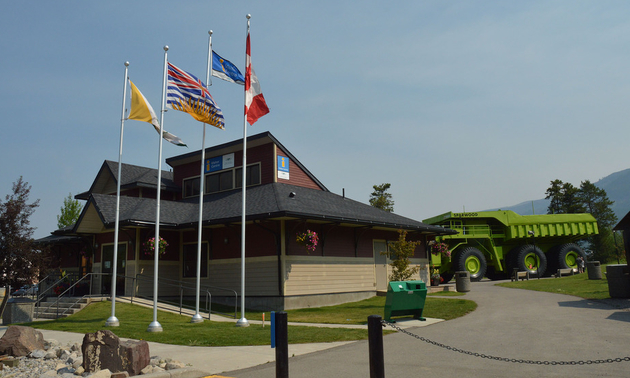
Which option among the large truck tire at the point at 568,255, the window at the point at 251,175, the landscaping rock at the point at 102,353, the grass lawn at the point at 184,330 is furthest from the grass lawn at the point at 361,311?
the large truck tire at the point at 568,255

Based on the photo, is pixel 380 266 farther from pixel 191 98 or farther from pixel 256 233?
pixel 191 98

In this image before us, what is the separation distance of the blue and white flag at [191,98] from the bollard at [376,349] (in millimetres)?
10627

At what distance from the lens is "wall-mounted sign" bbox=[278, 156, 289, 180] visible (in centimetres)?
2277

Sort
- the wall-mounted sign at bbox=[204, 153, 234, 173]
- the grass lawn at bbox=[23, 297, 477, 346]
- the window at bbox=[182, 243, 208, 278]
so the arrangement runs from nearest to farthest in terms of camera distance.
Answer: the grass lawn at bbox=[23, 297, 477, 346] < the window at bbox=[182, 243, 208, 278] < the wall-mounted sign at bbox=[204, 153, 234, 173]

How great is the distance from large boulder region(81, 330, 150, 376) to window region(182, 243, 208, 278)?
522 inches

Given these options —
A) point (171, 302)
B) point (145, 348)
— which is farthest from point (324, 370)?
point (171, 302)

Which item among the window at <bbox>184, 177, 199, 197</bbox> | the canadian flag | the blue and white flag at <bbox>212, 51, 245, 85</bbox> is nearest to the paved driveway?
the canadian flag

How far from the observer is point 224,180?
2423cm

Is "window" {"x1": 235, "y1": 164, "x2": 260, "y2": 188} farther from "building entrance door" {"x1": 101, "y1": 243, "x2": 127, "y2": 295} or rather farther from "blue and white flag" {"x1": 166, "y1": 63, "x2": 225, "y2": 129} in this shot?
"blue and white flag" {"x1": 166, "y1": 63, "x2": 225, "y2": 129}

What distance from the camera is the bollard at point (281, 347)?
230 inches

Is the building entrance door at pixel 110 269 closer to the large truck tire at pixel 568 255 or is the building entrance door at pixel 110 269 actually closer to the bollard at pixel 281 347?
the bollard at pixel 281 347

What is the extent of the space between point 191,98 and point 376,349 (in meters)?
11.2

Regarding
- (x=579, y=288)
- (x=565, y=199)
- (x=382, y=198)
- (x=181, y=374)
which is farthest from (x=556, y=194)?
(x=181, y=374)

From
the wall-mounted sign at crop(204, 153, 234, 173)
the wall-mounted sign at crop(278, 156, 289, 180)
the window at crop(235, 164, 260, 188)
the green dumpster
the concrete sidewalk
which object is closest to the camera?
the concrete sidewalk
